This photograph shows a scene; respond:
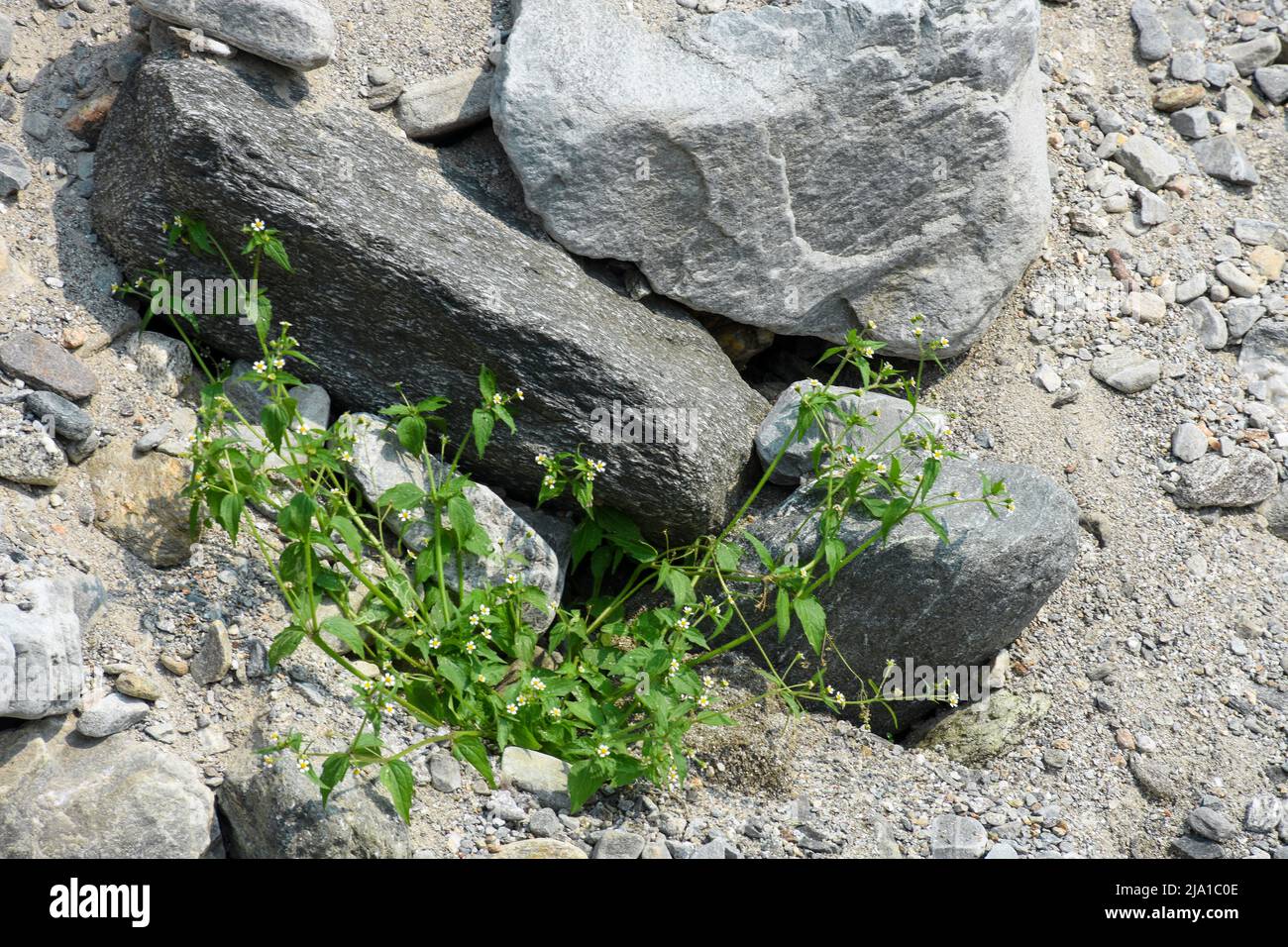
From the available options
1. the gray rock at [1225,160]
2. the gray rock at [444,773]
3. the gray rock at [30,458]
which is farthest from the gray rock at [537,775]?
the gray rock at [1225,160]

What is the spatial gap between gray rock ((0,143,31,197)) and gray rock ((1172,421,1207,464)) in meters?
5.50

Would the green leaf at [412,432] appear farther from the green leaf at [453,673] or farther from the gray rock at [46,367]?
the gray rock at [46,367]

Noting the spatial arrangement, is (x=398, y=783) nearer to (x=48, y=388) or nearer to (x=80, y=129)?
(x=48, y=388)

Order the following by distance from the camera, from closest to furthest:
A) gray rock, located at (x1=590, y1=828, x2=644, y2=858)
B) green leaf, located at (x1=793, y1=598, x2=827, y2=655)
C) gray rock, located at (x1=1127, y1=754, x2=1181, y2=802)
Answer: gray rock, located at (x1=590, y1=828, x2=644, y2=858), green leaf, located at (x1=793, y1=598, x2=827, y2=655), gray rock, located at (x1=1127, y1=754, x2=1181, y2=802)

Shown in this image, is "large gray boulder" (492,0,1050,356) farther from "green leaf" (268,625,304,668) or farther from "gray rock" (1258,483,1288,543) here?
"green leaf" (268,625,304,668)

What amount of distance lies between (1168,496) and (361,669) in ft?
12.9

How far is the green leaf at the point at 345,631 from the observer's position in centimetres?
425

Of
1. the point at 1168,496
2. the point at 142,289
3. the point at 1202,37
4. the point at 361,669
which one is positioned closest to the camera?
the point at 361,669

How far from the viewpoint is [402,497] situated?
448 cm

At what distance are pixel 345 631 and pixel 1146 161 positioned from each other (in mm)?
5078

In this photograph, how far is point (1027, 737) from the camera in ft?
17.4

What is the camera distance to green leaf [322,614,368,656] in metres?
4.25

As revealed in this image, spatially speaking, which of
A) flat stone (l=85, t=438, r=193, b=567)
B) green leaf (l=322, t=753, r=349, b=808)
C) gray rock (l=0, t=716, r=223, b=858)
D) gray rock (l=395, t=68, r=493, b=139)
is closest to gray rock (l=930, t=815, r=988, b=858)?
green leaf (l=322, t=753, r=349, b=808)
